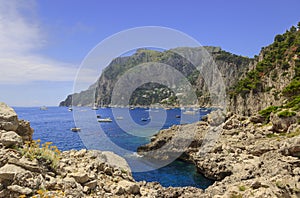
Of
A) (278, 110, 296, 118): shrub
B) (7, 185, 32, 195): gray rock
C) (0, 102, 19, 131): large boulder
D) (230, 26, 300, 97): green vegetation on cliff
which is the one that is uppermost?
(230, 26, 300, 97): green vegetation on cliff

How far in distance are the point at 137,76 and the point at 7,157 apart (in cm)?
975

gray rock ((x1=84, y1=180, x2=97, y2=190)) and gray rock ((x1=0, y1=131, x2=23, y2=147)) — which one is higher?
gray rock ((x1=0, y1=131, x2=23, y2=147))

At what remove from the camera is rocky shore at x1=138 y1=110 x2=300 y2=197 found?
11632 mm

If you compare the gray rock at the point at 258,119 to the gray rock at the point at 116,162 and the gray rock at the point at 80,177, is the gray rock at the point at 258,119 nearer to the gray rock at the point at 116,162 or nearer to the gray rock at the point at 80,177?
the gray rock at the point at 116,162

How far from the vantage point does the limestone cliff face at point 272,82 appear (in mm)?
45000

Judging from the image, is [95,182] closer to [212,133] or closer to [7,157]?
[7,157]

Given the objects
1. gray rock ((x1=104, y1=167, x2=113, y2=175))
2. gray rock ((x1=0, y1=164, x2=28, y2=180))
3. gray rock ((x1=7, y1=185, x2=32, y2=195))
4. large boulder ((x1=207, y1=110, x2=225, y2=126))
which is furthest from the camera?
large boulder ((x1=207, y1=110, x2=225, y2=126))

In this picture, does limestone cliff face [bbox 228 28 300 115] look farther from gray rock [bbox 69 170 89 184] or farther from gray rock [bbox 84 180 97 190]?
gray rock [bbox 69 170 89 184]

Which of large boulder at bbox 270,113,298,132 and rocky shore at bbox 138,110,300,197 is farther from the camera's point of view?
large boulder at bbox 270,113,298,132

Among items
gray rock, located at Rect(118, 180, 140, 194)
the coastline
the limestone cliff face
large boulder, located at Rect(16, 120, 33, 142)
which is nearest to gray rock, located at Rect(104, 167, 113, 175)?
the coastline

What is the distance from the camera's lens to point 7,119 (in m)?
7.61

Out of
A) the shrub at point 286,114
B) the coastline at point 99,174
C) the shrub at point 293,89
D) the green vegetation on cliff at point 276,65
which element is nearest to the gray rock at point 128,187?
the coastline at point 99,174

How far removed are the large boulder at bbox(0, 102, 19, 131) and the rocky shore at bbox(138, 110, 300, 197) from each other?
940 cm

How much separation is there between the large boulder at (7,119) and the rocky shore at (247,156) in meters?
9.40
